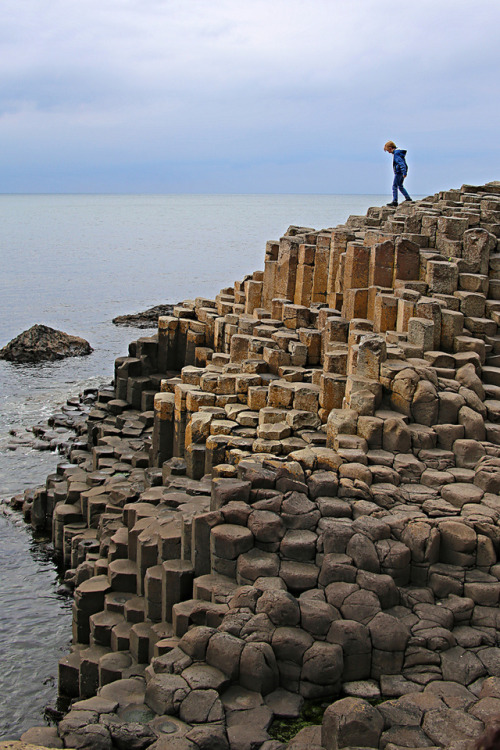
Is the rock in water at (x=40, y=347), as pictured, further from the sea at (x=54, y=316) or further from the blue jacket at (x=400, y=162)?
the blue jacket at (x=400, y=162)

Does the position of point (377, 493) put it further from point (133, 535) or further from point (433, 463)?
point (133, 535)

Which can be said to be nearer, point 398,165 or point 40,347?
point 398,165

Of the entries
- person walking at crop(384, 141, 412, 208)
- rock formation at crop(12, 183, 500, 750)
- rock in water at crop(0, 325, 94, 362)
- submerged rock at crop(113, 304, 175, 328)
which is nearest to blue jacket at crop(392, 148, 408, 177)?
person walking at crop(384, 141, 412, 208)

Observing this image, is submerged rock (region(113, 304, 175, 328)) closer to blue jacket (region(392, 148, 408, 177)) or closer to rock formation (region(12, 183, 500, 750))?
blue jacket (region(392, 148, 408, 177))

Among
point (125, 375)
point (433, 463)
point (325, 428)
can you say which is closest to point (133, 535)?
point (325, 428)

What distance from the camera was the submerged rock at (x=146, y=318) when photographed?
1908 inches

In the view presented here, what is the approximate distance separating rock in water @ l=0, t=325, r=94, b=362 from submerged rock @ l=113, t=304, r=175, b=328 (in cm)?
947

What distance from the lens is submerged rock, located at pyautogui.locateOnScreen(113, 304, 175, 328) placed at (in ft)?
159

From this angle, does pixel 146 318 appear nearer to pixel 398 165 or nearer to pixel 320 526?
pixel 398 165

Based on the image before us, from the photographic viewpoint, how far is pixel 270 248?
21.6m

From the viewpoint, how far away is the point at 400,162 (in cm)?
2344

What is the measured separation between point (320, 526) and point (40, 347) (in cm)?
2797

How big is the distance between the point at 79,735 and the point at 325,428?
6313mm

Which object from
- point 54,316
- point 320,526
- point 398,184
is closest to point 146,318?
point 54,316
